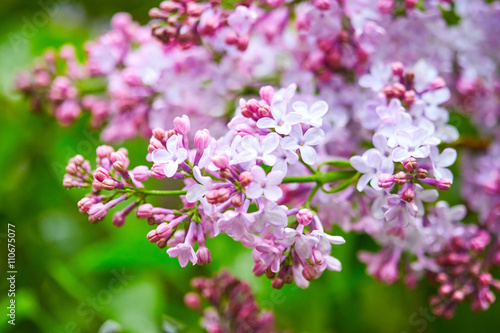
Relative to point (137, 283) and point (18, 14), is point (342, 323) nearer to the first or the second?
point (137, 283)

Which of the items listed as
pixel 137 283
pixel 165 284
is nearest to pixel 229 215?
pixel 137 283

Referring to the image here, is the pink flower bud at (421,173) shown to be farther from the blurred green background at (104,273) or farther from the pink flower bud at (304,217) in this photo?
the blurred green background at (104,273)

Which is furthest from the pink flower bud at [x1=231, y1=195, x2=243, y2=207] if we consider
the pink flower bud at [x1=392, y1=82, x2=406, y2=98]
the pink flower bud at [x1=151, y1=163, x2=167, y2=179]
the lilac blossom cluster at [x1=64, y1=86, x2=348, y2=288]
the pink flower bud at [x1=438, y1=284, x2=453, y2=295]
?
the pink flower bud at [x1=438, y1=284, x2=453, y2=295]

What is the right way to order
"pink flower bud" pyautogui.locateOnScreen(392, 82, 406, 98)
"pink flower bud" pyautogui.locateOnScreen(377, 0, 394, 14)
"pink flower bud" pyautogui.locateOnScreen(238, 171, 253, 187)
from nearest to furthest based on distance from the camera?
"pink flower bud" pyautogui.locateOnScreen(238, 171, 253, 187), "pink flower bud" pyautogui.locateOnScreen(392, 82, 406, 98), "pink flower bud" pyautogui.locateOnScreen(377, 0, 394, 14)

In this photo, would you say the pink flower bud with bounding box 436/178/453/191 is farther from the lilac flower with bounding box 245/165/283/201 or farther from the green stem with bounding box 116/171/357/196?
the lilac flower with bounding box 245/165/283/201

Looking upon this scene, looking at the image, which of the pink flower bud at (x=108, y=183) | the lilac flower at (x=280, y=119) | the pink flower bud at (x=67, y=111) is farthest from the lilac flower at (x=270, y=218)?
the pink flower bud at (x=67, y=111)

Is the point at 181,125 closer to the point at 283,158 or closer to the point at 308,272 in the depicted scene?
the point at 283,158

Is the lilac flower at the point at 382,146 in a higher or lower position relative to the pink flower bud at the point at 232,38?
lower
